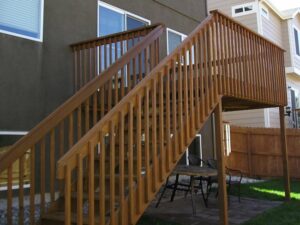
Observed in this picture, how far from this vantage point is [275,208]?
652 centimetres

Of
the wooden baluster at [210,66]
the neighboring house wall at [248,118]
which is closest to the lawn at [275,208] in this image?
the wooden baluster at [210,66]

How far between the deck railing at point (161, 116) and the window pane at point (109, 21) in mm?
3236

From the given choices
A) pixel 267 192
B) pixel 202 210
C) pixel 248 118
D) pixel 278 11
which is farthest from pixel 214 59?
pixel 278 11

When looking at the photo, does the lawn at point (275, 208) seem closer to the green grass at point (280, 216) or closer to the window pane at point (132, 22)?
the green grass at point (280, 216)

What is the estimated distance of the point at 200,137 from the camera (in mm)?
11305

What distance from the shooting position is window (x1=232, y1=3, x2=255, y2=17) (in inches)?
611

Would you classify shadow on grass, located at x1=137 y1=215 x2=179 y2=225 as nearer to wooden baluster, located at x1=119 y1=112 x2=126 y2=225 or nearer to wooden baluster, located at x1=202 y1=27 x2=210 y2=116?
wooden baluster, located at x1=202 y1=27 x2=210 y2=116

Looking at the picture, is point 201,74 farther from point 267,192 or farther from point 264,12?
point 264,12

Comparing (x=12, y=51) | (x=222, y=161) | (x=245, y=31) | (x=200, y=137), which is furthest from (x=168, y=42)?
(x=222, y=161)

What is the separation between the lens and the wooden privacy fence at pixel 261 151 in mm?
12039

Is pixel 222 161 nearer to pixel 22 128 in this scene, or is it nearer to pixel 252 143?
pixel 22 128

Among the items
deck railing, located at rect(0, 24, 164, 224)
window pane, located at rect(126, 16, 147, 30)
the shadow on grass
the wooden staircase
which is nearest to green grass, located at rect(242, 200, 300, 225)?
the shadow on grass

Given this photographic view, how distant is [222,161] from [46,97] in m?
3.52

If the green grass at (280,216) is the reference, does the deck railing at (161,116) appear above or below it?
above
